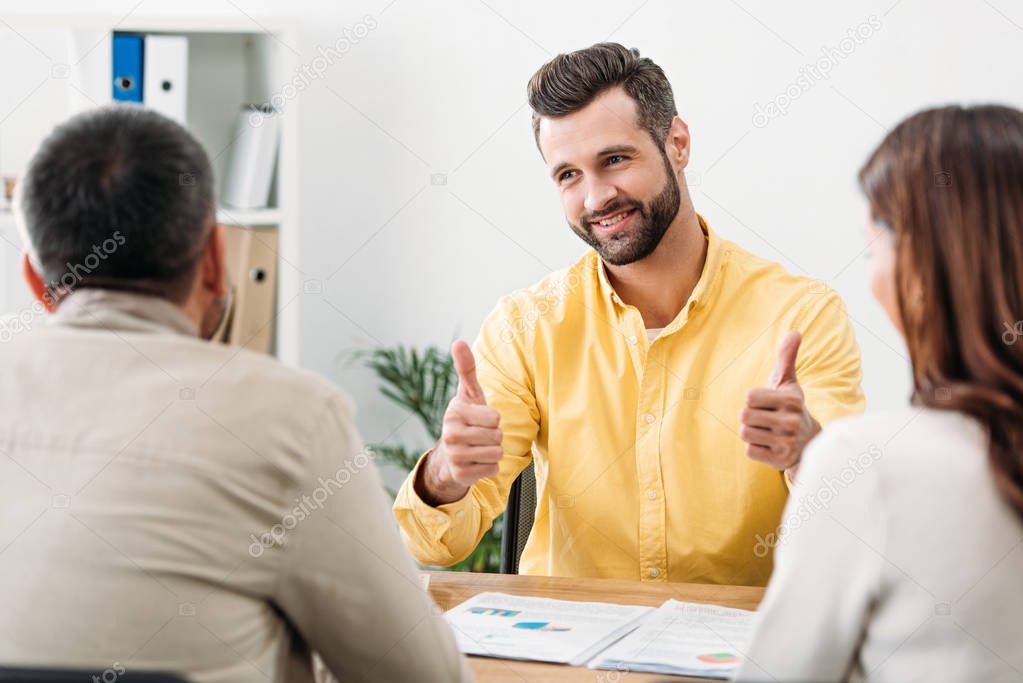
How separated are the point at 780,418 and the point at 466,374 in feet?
1.61

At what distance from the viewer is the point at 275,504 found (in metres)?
0.97

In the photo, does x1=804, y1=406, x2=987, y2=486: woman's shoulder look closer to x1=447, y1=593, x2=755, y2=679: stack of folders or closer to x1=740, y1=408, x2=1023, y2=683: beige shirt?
x1=740, y1=408, x2=1023, y2=683: beige shirt

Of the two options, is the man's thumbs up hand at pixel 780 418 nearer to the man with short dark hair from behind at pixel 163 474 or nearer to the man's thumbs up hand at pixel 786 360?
the man's thumbs up hand at pixel 786 360

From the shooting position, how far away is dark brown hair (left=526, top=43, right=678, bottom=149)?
2.09 m

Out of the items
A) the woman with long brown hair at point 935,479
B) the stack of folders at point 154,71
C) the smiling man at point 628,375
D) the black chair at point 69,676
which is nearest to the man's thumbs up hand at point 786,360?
the smiling man at point 628,375

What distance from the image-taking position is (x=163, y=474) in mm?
937

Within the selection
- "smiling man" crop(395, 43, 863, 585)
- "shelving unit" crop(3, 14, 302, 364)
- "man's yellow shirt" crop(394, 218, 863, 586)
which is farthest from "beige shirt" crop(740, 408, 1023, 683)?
"shelving unit" crop(3, 14, 302, 364)

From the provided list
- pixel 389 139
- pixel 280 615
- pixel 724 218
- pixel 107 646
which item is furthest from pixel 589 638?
pixel 389 139

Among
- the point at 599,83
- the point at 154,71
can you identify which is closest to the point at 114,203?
the point at 599,83

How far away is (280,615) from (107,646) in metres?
0.17

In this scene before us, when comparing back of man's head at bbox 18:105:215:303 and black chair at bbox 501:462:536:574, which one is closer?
back of man's head at bbox 18:105:215:303

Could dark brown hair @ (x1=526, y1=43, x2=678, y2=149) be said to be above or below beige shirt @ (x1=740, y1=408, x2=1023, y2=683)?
above

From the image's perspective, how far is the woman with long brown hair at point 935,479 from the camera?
2.88 ft

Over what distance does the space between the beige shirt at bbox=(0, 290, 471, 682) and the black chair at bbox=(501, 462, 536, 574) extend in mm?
976
